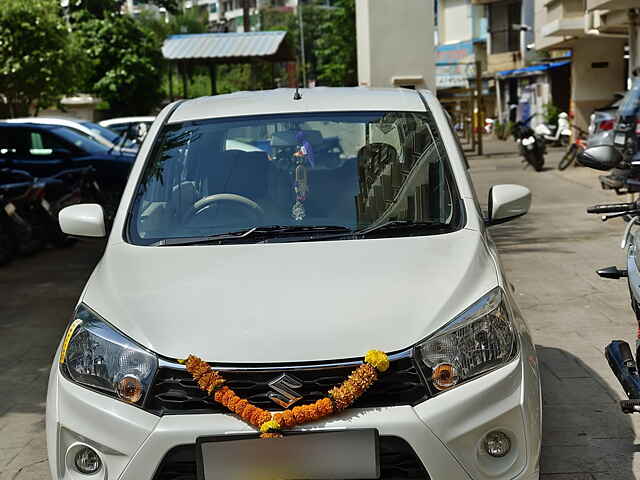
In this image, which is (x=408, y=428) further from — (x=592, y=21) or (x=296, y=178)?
(x=592, y=21)

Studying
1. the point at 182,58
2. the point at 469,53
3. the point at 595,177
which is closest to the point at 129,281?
the point at 595,177

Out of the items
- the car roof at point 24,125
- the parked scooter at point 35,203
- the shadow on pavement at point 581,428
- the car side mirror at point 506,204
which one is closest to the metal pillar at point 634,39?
the car roof at point 24,125

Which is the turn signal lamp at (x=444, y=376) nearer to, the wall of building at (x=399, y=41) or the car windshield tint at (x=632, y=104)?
the car windshield tint at (x=632, y=104)

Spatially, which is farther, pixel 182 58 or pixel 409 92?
pixel 182 58

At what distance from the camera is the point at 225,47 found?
25.9 meters

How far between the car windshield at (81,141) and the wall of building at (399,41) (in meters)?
13.0

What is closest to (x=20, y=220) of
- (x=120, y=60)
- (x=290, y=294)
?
(x=290, y=294)

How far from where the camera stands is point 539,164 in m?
21.7

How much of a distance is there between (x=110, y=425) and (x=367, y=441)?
802mm

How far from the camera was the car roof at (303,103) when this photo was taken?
4648mm

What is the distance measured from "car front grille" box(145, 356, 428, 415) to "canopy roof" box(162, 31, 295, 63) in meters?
22.9

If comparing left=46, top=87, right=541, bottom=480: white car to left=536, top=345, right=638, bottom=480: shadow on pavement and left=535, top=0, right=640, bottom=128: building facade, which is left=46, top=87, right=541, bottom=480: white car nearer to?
left=536, top=345, right=638, bottom=480: shadow on pavement

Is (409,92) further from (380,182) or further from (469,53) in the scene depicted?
(469,53)

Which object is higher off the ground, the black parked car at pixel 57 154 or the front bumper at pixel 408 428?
the front bumper at pixel 408 428
